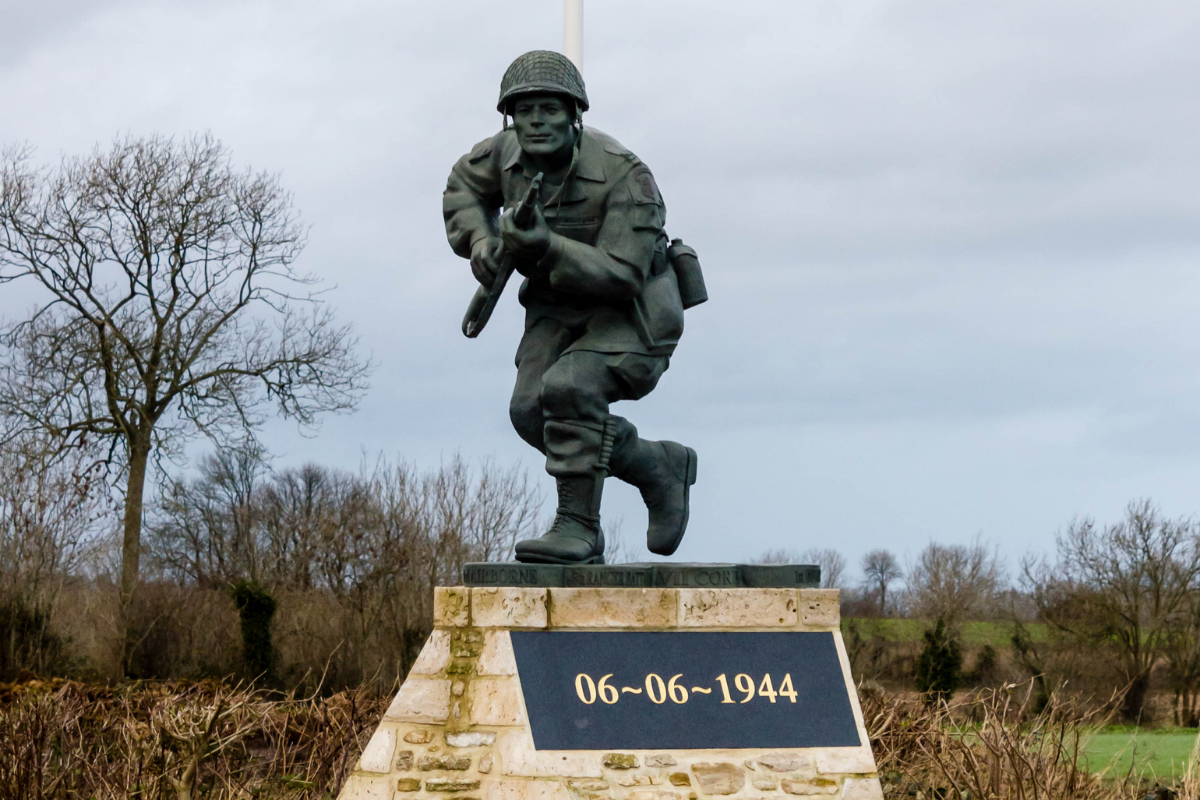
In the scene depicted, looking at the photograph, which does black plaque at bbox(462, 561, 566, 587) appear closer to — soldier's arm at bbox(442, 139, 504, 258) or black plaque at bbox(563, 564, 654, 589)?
black plaque at bbox(563, 564, 654, 589)

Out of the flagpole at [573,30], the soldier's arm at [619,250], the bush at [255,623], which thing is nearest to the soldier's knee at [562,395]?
the soldier's arm at [619,250]

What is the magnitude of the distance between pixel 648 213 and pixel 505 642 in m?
1.89

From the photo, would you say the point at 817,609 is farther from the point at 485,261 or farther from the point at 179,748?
the point at 179,748

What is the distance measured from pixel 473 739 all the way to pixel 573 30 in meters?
4.29

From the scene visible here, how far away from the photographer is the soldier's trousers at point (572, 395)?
5.82 m

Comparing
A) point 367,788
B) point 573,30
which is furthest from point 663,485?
point 573,30

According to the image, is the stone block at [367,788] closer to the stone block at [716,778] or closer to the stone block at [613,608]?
the stone block at [613,608]

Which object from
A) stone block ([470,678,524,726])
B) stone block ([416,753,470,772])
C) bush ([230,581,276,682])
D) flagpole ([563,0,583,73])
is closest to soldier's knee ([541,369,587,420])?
stone block ([470,678,524,726])

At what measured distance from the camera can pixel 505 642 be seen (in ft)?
17.7

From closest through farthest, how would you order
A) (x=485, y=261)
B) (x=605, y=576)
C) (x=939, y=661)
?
(x=605, y=576) → (x=485, y=261) → (x=939, y=661)

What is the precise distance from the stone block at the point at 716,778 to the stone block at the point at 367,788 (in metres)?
1.19

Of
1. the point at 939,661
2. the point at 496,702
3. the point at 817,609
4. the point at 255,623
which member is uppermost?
the point at 255,623

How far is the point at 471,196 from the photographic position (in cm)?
614

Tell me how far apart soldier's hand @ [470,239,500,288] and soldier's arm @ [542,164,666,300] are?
0.26 m
